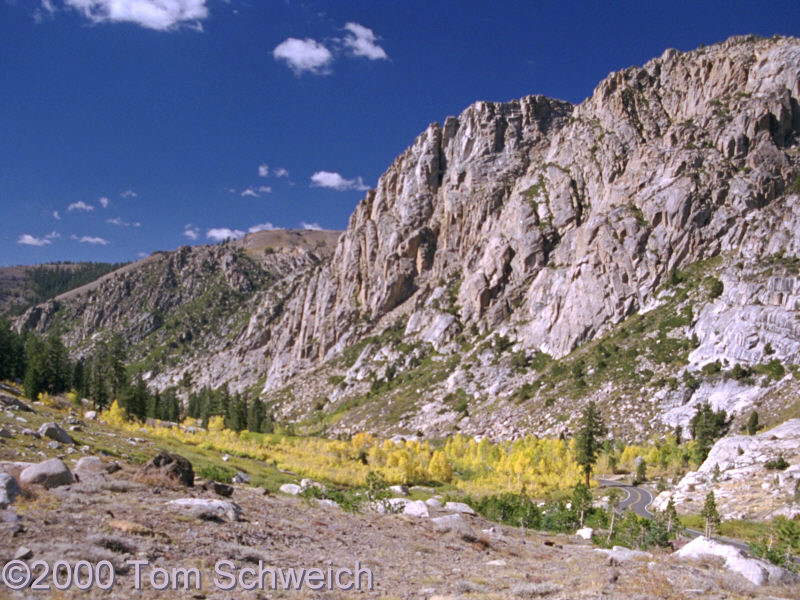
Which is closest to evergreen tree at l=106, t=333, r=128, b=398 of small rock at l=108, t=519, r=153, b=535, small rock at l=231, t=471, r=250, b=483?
small rock at l=231, t=471, r=250, b=483

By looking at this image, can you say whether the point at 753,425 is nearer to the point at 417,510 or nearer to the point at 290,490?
the point at 417,510

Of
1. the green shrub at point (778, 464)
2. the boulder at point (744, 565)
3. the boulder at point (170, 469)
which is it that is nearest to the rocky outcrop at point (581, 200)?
the green shrub at point (778, 464)

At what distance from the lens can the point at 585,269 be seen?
418 ft

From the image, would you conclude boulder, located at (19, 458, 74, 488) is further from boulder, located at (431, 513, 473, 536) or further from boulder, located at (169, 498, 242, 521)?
boulder, located at (431, 513, 473, 536)

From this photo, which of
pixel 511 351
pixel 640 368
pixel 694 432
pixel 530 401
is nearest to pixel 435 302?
pixel 511 351

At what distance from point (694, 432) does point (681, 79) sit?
117980 mm

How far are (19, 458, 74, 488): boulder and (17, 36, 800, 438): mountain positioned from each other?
88.1m

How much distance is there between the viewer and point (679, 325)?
100562mm

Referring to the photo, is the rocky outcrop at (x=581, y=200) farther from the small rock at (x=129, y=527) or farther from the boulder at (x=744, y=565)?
the small rock at (x=129, y=527)

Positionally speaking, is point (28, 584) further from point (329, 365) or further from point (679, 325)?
point (329, 365)

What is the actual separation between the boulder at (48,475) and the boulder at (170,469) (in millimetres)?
3407

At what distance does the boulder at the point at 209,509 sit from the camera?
54.1ft

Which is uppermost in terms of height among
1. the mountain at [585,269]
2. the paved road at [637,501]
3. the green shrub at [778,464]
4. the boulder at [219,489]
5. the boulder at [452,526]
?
the mountain at [585,269]

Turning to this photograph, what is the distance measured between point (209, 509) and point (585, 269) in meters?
125
